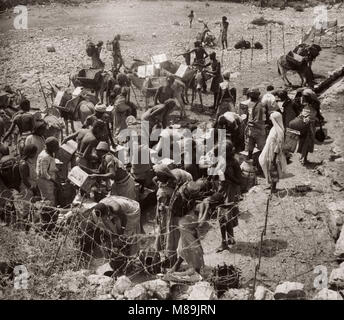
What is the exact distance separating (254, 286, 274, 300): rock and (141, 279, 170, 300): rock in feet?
3.59

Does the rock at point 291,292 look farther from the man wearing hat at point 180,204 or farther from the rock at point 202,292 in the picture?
the man wearing hat at point 180,204

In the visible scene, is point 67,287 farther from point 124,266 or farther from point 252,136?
point 252,136

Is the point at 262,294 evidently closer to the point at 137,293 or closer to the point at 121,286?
the point at 137,293

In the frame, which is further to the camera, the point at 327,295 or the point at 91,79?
the point at 91,79

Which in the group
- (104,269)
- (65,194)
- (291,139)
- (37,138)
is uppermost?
(37,138)

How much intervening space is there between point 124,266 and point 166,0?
1266 inches

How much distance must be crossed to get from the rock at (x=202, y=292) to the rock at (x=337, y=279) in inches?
58.6

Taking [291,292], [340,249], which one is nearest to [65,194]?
[291,292]

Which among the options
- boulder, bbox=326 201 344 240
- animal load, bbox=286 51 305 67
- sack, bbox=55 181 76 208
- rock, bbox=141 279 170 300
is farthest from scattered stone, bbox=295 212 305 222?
animal load, bbox=286 51 305 67

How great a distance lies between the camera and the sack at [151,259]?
735 cm

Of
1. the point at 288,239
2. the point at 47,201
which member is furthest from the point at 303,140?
the point at 47,201

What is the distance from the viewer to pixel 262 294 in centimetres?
617

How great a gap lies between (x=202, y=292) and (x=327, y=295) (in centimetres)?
143
